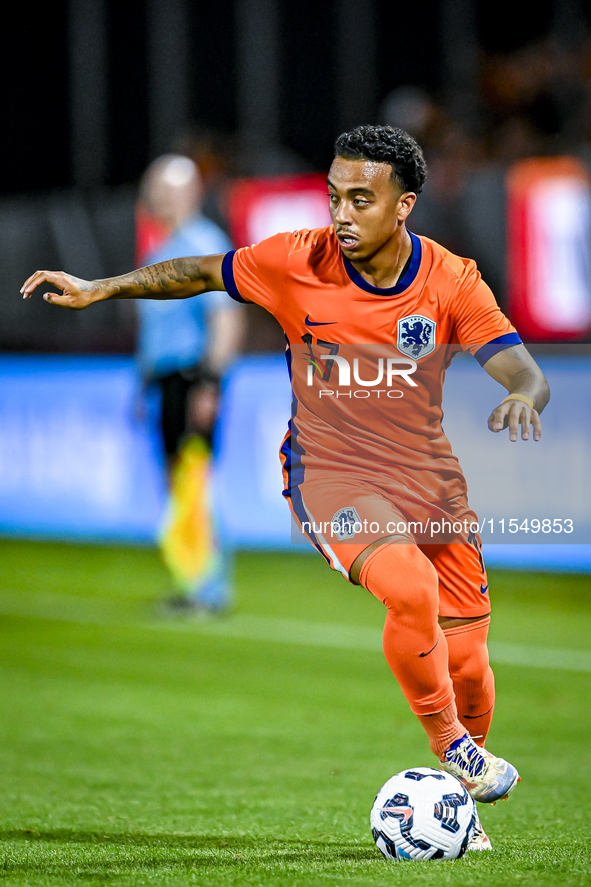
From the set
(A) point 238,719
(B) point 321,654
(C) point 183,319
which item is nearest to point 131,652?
(B) point 321,654

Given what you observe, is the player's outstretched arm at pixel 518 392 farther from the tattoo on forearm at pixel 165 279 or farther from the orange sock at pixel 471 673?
the tattoo on forearm at pixel 165 279

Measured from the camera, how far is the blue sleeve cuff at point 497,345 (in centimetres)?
358

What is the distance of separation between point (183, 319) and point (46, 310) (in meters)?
5.76

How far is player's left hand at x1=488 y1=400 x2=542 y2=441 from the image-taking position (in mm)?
3186

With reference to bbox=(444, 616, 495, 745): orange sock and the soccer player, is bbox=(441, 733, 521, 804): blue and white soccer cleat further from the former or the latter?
bbox=(444, 616, 495, 745): orange sock

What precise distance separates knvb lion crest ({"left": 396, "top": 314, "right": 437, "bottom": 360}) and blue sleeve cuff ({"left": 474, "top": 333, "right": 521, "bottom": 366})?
164mm

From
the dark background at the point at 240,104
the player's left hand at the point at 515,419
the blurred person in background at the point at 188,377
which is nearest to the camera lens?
the player's left hand at the point at 515,419

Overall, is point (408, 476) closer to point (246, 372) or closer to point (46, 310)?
point (246, 372)

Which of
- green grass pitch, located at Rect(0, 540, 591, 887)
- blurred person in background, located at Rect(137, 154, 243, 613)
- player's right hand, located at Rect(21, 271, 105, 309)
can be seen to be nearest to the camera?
green grass pitch, located at Rect(0, 540, 591, 887)

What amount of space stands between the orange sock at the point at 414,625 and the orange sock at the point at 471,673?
28 centimetres

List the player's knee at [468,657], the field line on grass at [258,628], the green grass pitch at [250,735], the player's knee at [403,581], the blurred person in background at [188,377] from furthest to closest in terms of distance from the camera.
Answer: the blurred person in background at [188,377]
the field line on grass at [258,628]
the player's knee at [468,657]
the green grass pitch at [250,735]
the player's knee at [403,581]

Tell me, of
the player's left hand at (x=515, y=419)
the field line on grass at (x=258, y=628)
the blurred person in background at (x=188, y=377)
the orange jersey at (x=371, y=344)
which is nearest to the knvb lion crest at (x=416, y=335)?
the orange jersey at (x=371, y=344)

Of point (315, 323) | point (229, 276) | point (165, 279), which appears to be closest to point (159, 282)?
point (165, 279)

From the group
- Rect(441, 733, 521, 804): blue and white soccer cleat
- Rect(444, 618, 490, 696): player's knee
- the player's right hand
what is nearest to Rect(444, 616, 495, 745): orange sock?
Rect(444, 618, 490, 696): player's knee
